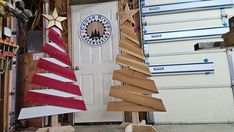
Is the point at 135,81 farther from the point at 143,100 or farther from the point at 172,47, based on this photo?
the point at 172,47

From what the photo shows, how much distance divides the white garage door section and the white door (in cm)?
58

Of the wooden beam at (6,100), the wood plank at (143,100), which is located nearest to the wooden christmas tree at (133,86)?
the wood plank at (143,100)

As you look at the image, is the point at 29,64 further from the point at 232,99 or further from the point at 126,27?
the point at 232,99

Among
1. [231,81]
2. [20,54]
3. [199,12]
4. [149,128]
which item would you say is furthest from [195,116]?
[20,54]

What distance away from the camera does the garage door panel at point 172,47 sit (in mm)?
2998

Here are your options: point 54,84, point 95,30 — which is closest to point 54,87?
point 54,84

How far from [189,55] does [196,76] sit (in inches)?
13.4

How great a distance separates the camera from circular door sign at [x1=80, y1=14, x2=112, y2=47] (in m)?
3.26

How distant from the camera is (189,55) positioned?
9.78 feet

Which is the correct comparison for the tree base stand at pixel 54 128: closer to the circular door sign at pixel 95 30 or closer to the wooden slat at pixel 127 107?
the wooden slat at pixel 127 107

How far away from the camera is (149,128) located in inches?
85.1

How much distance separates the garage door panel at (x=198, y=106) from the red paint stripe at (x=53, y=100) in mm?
1253

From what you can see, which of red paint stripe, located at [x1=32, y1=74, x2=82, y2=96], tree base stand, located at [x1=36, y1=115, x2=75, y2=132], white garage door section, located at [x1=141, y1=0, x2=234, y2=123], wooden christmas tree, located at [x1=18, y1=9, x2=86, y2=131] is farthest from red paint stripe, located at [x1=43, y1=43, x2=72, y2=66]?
white garage door section, located at [x1=141, y1=0, x2=234, y2=123]

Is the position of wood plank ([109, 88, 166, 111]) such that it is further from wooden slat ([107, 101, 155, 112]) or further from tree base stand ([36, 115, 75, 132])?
tree base stand ([36, 115, 75, 132])
